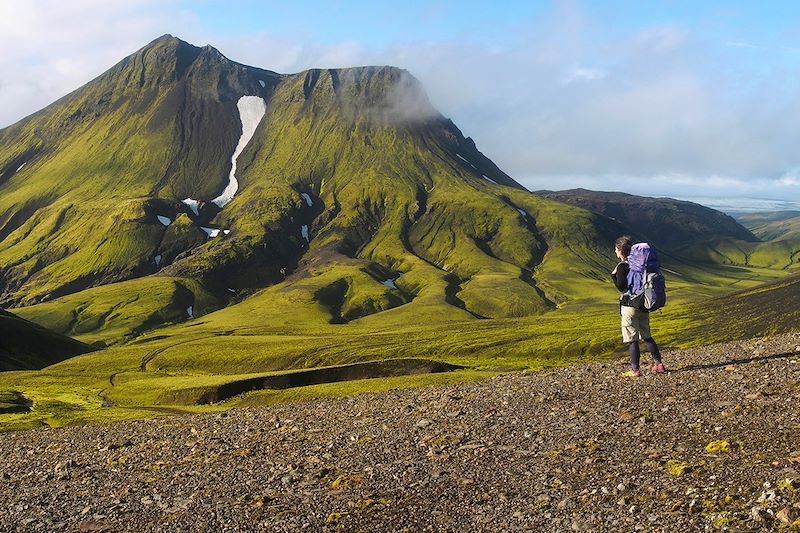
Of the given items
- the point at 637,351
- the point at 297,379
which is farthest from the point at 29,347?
the point at 637,351

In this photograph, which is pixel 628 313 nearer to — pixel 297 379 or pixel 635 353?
pixel 635 353

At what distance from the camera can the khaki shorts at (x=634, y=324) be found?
2669cm

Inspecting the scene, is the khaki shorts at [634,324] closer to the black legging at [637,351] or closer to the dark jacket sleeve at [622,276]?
the black legging at [637,351]

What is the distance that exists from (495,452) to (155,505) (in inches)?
393

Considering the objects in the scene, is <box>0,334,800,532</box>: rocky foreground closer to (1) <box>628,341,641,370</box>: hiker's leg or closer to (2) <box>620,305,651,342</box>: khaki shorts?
(1) <box>628,341,641,370</box>: hiker's leg

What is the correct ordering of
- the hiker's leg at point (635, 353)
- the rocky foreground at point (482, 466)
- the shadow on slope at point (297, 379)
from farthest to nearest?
the shadow on slope at point (297, 379) < the hiker's leg at point (635, 353) < the rocky foreground at point (482, 466)

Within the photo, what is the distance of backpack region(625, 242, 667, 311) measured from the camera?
2544 centimetres

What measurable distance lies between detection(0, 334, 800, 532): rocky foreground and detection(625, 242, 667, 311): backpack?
3097mm

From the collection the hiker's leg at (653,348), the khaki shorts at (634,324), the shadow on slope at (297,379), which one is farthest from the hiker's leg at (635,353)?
the shadow on slope at (297,379)

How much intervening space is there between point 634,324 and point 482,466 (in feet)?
35.8

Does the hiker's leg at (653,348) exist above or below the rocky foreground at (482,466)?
above

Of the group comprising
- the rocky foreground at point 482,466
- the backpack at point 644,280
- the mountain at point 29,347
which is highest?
the backpack at point 644,280

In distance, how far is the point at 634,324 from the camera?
2684 cm

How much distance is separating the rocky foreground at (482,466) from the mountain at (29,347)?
471 feet
